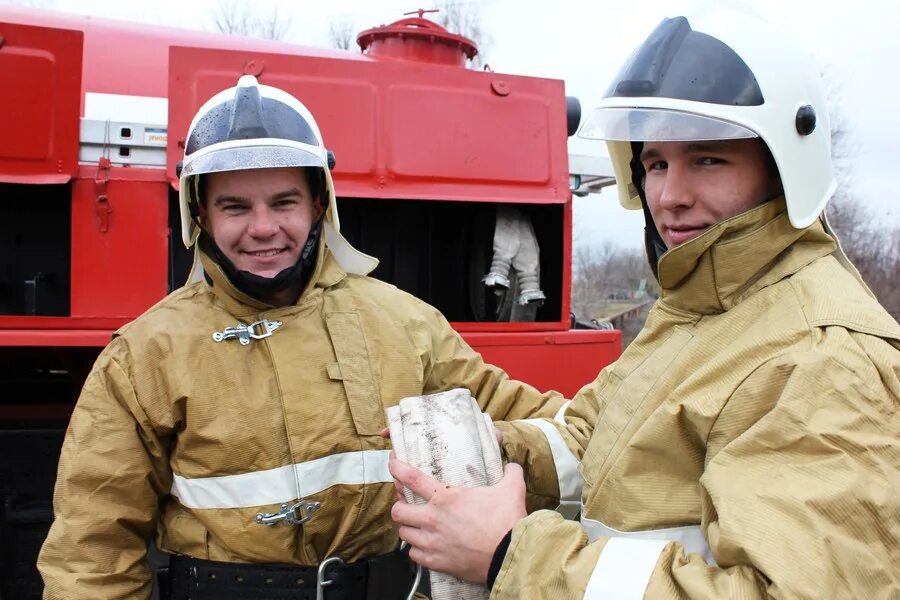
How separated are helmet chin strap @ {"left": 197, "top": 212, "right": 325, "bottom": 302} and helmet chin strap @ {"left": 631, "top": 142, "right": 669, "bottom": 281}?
2.86 ft

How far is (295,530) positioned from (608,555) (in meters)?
0.97

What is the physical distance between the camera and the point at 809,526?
39.6 inches

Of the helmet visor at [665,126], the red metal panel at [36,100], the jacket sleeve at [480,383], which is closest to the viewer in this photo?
the helmet visor at [665,126]

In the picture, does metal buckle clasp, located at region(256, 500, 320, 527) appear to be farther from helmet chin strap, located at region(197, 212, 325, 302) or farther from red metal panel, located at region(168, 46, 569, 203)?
red metal panel, located at region(168, 46, 569, 203)

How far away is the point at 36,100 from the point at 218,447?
5.82 feet

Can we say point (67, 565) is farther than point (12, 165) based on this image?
No

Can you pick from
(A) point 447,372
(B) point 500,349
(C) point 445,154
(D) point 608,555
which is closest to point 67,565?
(A) point 447,372

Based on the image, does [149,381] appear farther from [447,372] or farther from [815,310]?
[815,310]

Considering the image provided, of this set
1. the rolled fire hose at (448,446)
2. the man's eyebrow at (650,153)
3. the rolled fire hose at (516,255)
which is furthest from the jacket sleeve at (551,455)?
the rolled fire hose at (516,255)

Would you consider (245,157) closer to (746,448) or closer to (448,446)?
(448,446)

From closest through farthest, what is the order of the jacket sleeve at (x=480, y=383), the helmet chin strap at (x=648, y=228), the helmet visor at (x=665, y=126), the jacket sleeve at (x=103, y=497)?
the helmet visor at (x=665, y=126) < the helmet chin strap at (x=648, y=228) < the jacket sleeve at (x=103, y=497) < the jacket sleeve at (x=480, y=383)

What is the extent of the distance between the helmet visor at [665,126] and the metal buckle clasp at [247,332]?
3.13 ft

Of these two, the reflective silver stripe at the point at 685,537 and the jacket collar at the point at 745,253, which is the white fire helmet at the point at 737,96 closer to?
the jacket collar at the point at 745,253

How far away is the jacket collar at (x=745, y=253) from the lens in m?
1.33
